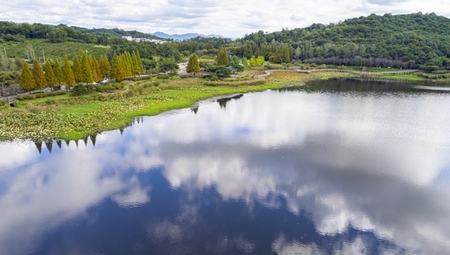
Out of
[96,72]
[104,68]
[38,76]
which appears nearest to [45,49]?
[104,68]

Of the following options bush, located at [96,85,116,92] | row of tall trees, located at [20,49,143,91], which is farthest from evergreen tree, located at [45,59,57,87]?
bush, located at [96,85,116,92]

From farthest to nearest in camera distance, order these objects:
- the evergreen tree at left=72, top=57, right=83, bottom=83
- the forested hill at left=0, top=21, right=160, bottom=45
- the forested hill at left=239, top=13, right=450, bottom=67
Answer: the forested hill at left=0, top=21, right=160, bottom=45
the forested hill at left=239, top=13, right=450, bottom=67
the evergreen tree at left=72, top=57, right=83, bottom=83

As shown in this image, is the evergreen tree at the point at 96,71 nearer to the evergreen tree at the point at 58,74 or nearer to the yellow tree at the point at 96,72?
the yellow tree at the point at 96,72

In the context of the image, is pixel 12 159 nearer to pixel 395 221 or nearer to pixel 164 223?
pixel 164 223

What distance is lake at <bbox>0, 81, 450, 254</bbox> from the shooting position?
15.7 meters

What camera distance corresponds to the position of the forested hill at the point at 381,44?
9275 cm

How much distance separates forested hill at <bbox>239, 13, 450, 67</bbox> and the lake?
217 feet

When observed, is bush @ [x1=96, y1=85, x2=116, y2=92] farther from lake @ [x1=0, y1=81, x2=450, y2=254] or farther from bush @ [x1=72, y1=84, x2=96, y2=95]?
lake @ [x1=0, y1=81, x2=450, y2=254]

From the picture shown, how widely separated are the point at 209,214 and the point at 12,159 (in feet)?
60.7

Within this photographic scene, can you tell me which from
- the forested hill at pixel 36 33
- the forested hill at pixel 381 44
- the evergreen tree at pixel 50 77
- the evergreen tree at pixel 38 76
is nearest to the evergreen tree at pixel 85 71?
the evergreen tree at pixel 50 77

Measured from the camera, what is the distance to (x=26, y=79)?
4444 centimetres

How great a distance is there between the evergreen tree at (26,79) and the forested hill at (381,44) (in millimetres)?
76235

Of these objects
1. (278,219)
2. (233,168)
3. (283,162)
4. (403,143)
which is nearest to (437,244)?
(278,219)

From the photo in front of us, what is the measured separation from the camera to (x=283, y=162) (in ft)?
81.2
